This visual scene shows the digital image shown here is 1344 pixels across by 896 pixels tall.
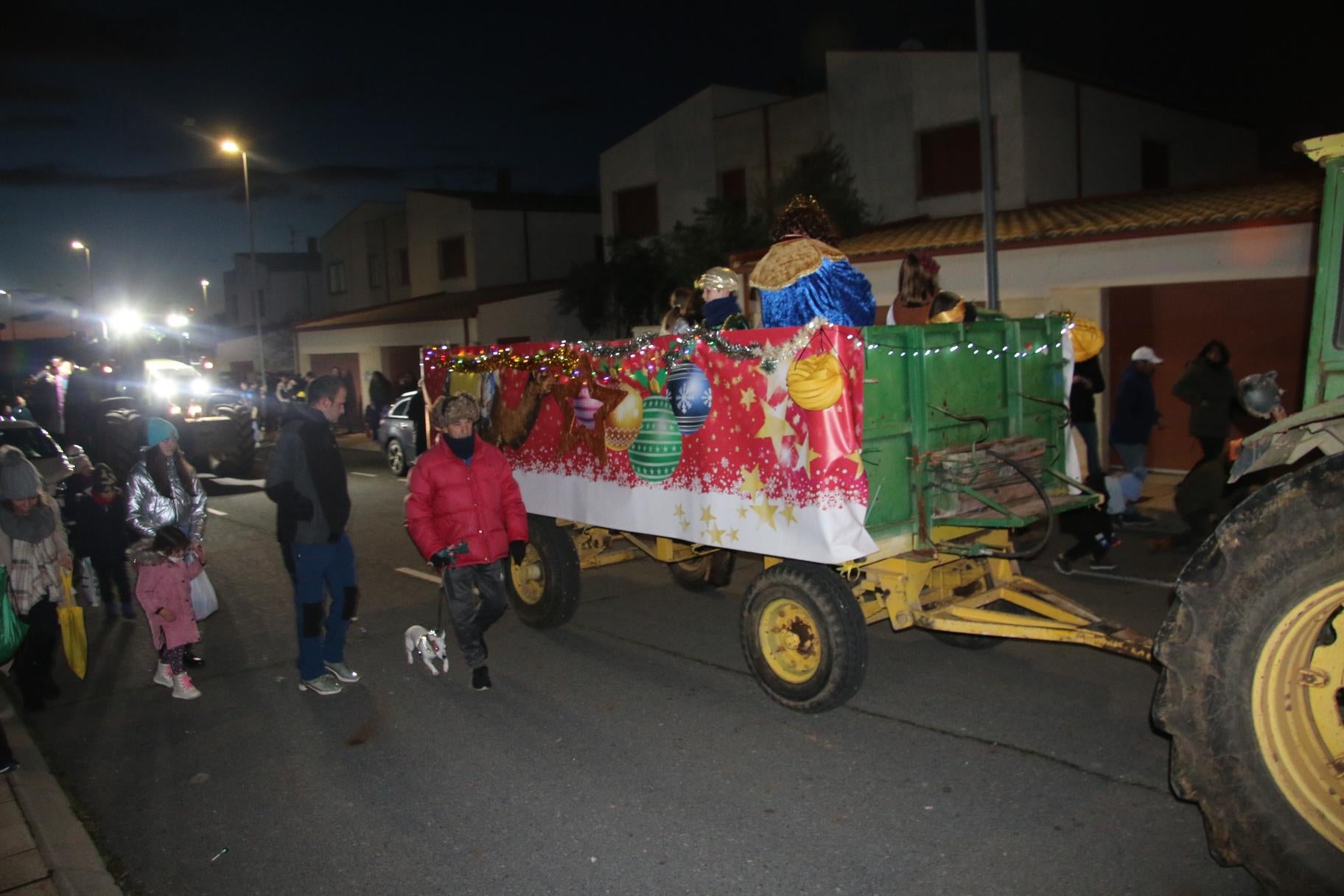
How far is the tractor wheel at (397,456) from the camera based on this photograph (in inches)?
711

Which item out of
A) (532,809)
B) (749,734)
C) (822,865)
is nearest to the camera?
(822,865)

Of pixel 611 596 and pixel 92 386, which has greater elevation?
pixel 92 386

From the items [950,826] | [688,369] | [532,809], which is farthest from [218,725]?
[950,826]

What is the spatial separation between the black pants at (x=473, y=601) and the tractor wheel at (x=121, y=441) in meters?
5.20

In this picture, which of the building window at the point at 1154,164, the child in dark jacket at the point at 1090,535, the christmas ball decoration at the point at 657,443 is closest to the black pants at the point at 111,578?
the christmas ball decoration at the point at 657,443

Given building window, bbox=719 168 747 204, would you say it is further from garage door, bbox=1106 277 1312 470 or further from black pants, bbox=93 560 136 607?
black pants, bbox=93 560 136 607

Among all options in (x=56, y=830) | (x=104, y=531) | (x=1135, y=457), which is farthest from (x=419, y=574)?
(x=1135, y=457)

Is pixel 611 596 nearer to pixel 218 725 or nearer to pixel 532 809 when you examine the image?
pixel 218 725

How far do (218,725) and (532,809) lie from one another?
7.86 ft

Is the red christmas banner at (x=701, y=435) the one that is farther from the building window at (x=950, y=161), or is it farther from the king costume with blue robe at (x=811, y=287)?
the building window at (x=950, y=161)

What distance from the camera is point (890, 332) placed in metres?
5.13

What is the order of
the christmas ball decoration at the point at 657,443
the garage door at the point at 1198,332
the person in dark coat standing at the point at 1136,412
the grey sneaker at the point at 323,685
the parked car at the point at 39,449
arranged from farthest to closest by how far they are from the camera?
the garage door at the point at 1198,332 < the parked car at the point at 39,449 < the person in dark coat standing at the point at 1136,412 < the grey sneaker at the point at 323,685 < the christmas ball decoration at the point at 657,443

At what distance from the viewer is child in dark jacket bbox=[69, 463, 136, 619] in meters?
8.00

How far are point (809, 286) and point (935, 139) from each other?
57.0 ft
